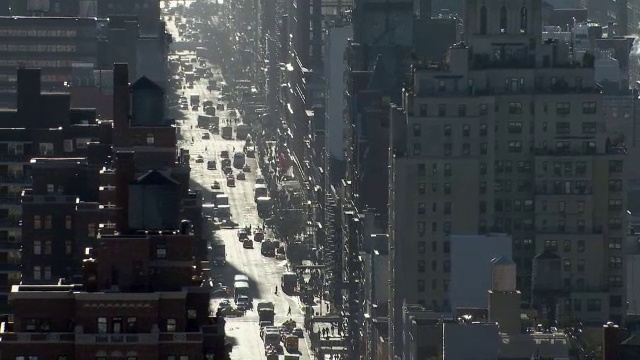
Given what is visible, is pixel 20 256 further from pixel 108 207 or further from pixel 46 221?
pixel 108 207

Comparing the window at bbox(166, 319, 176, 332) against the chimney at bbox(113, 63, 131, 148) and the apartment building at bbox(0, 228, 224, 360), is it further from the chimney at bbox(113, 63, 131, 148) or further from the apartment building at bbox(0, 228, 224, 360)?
the chimney at bbox(113, 63, 131, 148)

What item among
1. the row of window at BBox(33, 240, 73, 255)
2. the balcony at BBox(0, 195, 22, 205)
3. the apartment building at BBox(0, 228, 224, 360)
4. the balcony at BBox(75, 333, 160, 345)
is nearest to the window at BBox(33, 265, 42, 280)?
the row of window at BBox(33, 240, 73, 255)

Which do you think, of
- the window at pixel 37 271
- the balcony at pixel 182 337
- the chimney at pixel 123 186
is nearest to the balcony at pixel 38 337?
the balcony at pixel 182 337

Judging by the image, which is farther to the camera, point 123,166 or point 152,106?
point 152,106

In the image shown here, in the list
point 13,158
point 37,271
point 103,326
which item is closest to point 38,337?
point 103,326

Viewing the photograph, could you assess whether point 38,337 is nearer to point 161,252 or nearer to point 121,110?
point 161,252

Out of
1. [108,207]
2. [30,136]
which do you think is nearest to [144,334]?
[108,207]
